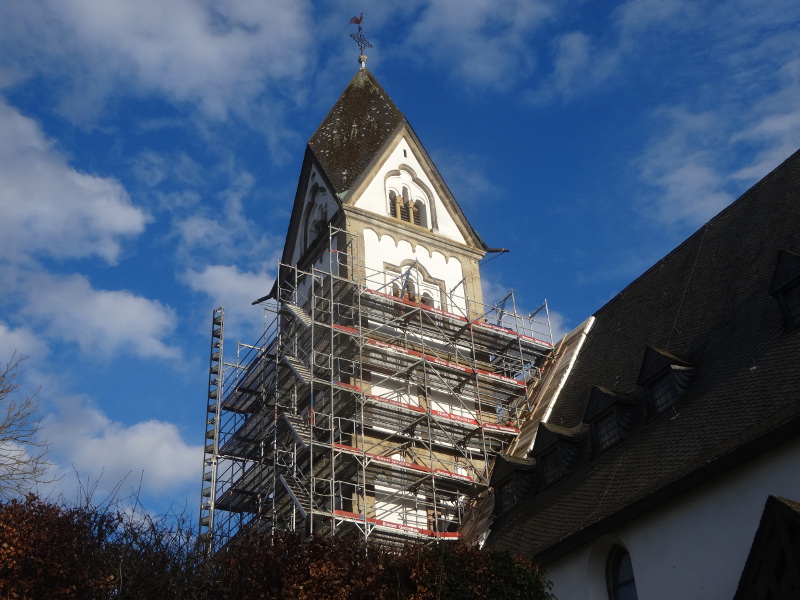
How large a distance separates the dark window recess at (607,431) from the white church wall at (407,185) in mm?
13728

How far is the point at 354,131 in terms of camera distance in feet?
118

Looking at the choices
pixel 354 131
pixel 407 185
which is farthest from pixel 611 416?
pixel 354 131

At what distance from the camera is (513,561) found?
1611 centimetres

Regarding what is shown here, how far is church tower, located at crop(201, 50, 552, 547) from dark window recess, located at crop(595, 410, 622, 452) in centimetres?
519

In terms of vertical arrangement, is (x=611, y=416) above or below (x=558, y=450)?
above

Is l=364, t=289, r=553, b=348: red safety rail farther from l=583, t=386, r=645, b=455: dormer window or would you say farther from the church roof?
l=583, t=386, r=645, b=455: dormer window

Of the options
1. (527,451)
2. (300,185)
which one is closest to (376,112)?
(300,185)

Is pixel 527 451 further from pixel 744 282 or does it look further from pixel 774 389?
pixel 774 389

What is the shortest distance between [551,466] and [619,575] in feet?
14.1

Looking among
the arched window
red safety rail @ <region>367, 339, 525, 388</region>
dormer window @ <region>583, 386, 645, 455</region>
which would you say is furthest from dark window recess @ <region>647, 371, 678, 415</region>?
red safety rail @ <region>367, 339, 525, 388</region>

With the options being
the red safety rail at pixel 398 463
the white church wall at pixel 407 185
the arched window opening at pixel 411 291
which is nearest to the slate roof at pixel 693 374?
the red safety rail at pixel 398 463

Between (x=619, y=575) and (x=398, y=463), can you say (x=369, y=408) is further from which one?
(x=619, y=575)

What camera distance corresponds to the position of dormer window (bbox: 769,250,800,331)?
57.9 ft

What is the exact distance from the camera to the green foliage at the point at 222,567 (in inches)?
613
